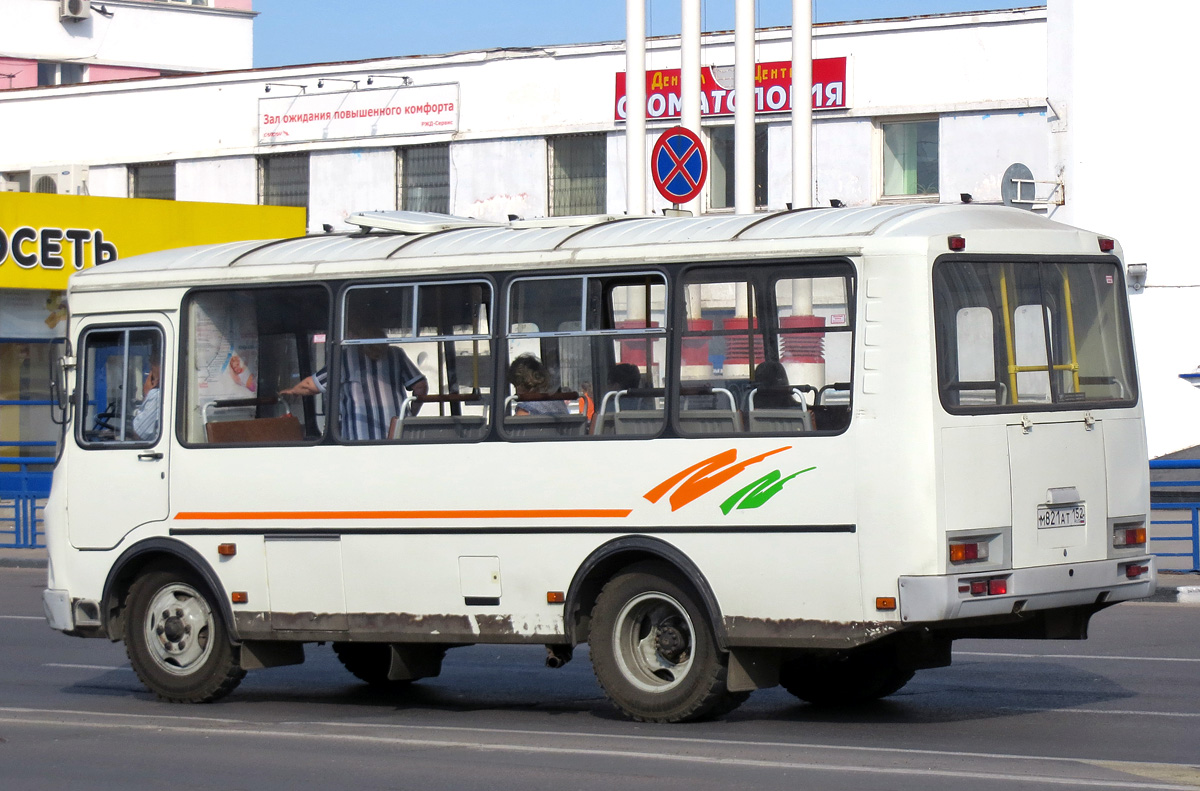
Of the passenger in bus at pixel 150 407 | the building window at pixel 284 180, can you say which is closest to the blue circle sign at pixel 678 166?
the passenger in bus at pixel 150 407

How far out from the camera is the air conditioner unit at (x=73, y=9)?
48.0 metres

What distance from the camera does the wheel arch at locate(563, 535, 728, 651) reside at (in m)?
9.28

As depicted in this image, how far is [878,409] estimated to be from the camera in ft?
29.0

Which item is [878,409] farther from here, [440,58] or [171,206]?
[440,58]

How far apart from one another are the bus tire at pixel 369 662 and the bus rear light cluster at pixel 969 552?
443 centimetres

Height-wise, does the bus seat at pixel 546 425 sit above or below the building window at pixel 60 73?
below

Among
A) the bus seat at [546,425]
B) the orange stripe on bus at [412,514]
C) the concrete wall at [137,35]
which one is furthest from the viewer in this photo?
the concrete wall at [137,35]

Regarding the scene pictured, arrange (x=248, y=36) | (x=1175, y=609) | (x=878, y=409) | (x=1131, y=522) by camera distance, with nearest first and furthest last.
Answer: (x=878, y=409)
(x=1131, y=522)
(x=1175, y=609)
(x=248, y=36)

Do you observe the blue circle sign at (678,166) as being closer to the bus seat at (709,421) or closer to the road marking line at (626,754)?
the bus seat at (709,421)

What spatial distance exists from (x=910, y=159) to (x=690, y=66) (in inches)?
291

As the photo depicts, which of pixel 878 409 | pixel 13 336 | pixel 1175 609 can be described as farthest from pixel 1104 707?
pixel 13 336

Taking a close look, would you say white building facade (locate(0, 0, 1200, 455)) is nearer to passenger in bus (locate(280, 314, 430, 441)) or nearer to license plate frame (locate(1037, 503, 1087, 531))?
Result: passenger in bus (locate(280, 314, 430, 441))

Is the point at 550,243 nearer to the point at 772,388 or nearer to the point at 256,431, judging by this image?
the point at 772,388

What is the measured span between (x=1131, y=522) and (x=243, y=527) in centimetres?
503
